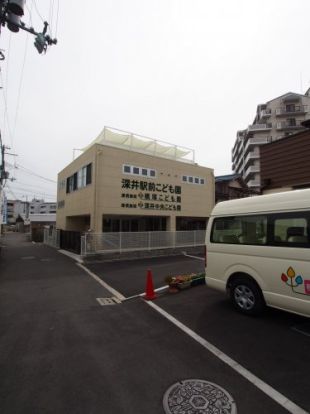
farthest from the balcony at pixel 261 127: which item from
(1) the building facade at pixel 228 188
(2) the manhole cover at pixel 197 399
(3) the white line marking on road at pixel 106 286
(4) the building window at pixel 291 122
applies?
(2) the manhole cover at pixel 197 399

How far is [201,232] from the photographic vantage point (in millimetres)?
18141

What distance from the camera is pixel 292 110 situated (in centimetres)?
4466

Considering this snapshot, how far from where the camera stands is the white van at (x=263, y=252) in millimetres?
4109

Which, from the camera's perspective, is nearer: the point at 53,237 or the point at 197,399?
the point at 197,399

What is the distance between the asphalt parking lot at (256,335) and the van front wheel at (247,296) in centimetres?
18

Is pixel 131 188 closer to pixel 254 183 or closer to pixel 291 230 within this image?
pixel 291 230

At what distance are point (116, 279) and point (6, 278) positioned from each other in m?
4.55

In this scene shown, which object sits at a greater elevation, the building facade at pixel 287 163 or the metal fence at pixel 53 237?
the building facade at pixel 287 163

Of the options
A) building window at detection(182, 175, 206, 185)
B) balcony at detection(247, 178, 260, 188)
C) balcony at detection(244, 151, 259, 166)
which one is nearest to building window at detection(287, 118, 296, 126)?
balcony at detection(244, 151, 259, 166)

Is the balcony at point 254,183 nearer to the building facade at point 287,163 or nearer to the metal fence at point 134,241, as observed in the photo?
the metal fence at point 134,241

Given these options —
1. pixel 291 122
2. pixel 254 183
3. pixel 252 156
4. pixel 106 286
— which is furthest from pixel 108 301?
pixel 291 122

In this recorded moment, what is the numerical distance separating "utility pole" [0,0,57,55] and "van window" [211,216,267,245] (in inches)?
285

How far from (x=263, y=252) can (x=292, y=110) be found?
50600mm

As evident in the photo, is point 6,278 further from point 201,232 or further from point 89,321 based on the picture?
point 201,232
